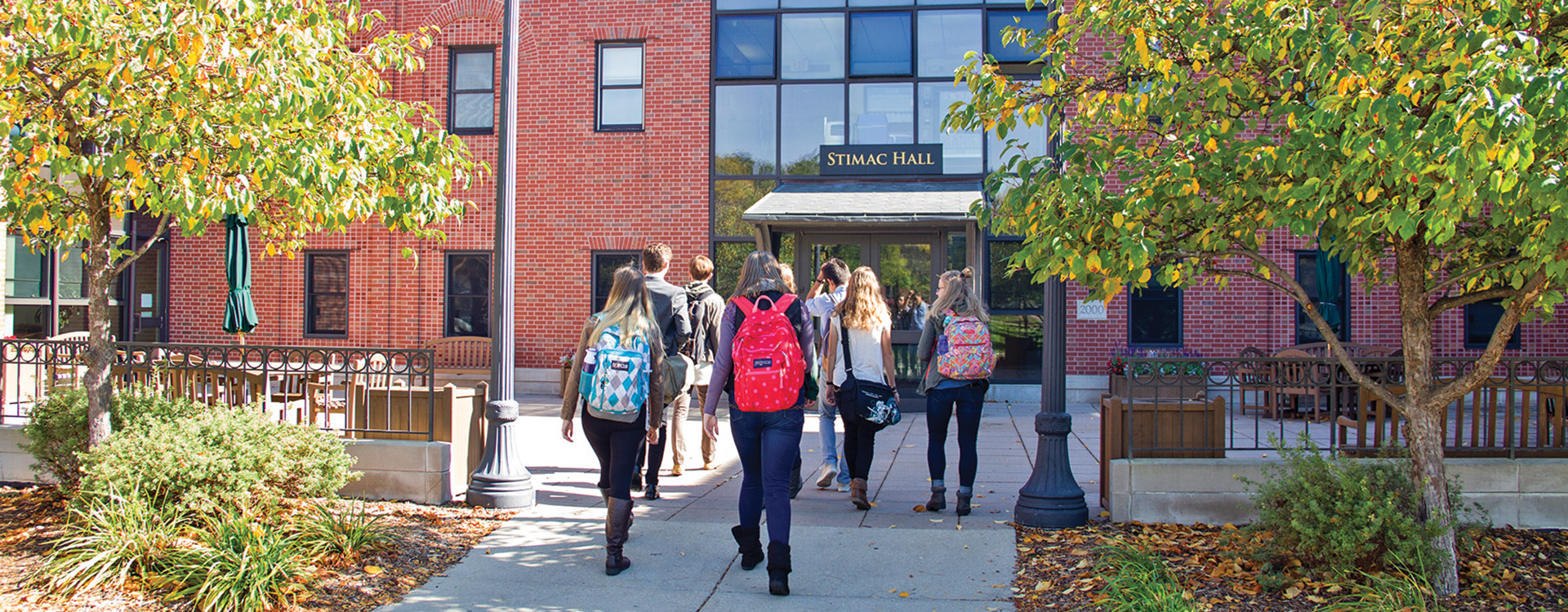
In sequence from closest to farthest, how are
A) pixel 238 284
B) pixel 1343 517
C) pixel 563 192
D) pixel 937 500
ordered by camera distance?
pixel 1343 517 → pixel 937 500 → pixel 238 284 → pixel 563 192

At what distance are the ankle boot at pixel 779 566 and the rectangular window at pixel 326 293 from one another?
41.0 ft

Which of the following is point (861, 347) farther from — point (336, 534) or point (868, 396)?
point (336, 534)

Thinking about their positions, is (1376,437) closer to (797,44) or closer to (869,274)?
(869,274)

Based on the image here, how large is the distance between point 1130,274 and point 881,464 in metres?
3.90

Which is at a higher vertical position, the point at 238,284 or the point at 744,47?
the point at 744,47

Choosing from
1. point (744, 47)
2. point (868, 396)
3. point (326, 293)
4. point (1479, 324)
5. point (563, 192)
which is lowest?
point (868, 396)

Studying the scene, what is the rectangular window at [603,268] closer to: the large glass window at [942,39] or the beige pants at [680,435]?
the large glass window at [942,39]

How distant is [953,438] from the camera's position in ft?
33.6

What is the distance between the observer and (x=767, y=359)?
4672mm

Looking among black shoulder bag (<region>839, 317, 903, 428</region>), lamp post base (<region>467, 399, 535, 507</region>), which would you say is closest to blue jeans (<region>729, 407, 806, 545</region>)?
black shoulder bag (<region>839, 317, 903, 428</region>)

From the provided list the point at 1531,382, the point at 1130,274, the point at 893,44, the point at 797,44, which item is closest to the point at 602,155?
the point at 797,44

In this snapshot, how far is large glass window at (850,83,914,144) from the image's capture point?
14211mm

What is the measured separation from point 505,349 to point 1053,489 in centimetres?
378

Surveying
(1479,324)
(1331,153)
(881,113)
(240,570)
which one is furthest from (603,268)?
(1479,324)
